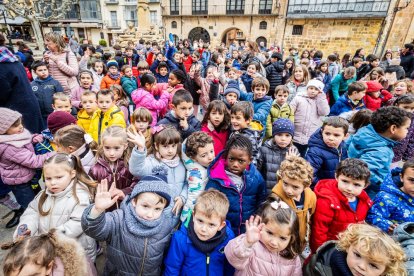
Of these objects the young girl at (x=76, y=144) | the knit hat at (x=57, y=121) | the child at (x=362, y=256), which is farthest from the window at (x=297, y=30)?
the child at (x=362, y=256)

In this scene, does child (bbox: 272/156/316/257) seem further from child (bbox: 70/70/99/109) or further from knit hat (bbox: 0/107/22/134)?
child (bbox: 70/70/99/109)

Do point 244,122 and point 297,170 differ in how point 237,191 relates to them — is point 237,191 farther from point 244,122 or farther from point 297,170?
point 244,122

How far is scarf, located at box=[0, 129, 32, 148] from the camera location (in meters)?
2.26

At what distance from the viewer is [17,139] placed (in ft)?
7.64

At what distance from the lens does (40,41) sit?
53.8 ft

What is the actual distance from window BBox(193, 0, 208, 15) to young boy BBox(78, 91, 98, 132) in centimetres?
2498

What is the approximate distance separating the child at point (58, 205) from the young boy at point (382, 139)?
279 centimetres

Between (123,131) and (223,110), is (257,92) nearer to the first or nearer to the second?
(223,110)

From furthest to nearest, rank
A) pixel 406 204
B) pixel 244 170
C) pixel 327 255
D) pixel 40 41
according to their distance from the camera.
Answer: pixel 40 41 → pixel 244 170 → pixel 406 204 → pixel 327 255

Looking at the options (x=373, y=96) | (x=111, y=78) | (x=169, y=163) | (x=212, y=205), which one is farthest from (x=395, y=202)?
(x=111, y=78)

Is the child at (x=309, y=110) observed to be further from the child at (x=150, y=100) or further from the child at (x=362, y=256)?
the child at (x=362, y=256)

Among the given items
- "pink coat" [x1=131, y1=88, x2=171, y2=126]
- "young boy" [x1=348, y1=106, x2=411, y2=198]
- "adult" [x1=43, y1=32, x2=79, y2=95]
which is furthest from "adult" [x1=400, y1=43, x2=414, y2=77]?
"adult" [x1=43, y1=32, x2=79, y2=95]

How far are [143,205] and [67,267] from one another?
59 centimetres

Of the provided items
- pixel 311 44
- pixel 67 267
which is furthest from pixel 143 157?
pixel 311 44
